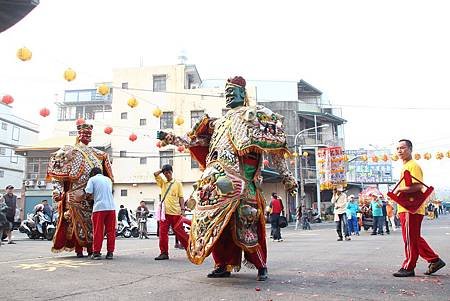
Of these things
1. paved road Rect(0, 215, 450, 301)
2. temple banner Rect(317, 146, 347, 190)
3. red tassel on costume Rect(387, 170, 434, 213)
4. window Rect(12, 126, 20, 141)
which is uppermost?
window Rect(12, 126, 20, 141)

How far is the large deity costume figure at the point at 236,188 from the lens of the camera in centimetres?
454

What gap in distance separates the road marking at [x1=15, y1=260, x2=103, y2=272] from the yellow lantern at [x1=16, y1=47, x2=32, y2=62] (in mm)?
5647

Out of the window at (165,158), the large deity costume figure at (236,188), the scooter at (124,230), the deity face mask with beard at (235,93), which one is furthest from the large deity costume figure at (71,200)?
the window at (165,158)

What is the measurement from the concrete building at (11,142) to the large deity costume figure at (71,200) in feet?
124

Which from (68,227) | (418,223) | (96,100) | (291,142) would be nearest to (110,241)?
(68,227)

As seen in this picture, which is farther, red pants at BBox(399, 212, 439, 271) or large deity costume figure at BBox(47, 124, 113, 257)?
large deity costume figure at BBox(47, 124, 113, 257)

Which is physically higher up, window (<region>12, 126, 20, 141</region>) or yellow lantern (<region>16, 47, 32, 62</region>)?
window (<region>12, 126, 20, 141</region>)

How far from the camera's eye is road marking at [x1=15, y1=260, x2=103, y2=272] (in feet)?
18.9

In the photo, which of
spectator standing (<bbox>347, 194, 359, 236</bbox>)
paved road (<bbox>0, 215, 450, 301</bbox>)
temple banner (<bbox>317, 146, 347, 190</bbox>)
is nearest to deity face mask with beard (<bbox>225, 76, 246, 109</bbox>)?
paved road (<bbox>0, 215, 450, 301</bbox>)

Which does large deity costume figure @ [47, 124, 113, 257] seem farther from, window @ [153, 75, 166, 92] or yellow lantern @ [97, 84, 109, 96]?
window @ [153, 75, 166, 92]

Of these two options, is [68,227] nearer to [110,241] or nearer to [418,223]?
[110,241]

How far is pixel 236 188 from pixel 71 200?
378 centimetres

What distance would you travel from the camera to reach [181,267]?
593 centimetres

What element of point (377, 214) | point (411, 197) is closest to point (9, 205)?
point (411, 197)
